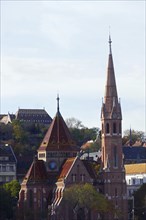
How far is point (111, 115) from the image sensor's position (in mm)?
155250

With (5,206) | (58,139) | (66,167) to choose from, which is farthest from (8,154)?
(5,206)

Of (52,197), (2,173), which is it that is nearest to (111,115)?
(52,197)

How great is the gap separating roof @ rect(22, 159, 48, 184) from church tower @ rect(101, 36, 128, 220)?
25.1ft

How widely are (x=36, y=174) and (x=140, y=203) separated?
50.8 ft

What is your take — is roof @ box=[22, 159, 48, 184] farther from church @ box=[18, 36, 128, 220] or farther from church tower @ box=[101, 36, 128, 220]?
church tower @ box=[101, 36, 128, 220]

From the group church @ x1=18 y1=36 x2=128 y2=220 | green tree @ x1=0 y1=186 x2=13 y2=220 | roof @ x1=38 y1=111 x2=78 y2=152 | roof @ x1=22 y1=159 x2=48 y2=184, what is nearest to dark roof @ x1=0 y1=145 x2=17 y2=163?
roof @ x1=38 y1=111 x2=78 y2=152

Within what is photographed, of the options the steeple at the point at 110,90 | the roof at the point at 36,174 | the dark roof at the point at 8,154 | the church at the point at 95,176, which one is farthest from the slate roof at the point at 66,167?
the dark roof at the point at 8,154

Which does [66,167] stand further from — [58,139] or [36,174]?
[58,139]

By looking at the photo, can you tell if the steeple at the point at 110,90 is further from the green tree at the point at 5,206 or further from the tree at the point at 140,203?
the green tree at the point at 5,206

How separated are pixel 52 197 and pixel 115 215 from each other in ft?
30.4

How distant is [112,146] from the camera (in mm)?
155250

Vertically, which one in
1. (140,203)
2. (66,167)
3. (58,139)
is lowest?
(140,203)

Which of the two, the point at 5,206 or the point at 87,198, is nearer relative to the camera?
the point at 87,198

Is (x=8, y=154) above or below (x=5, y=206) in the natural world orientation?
above
